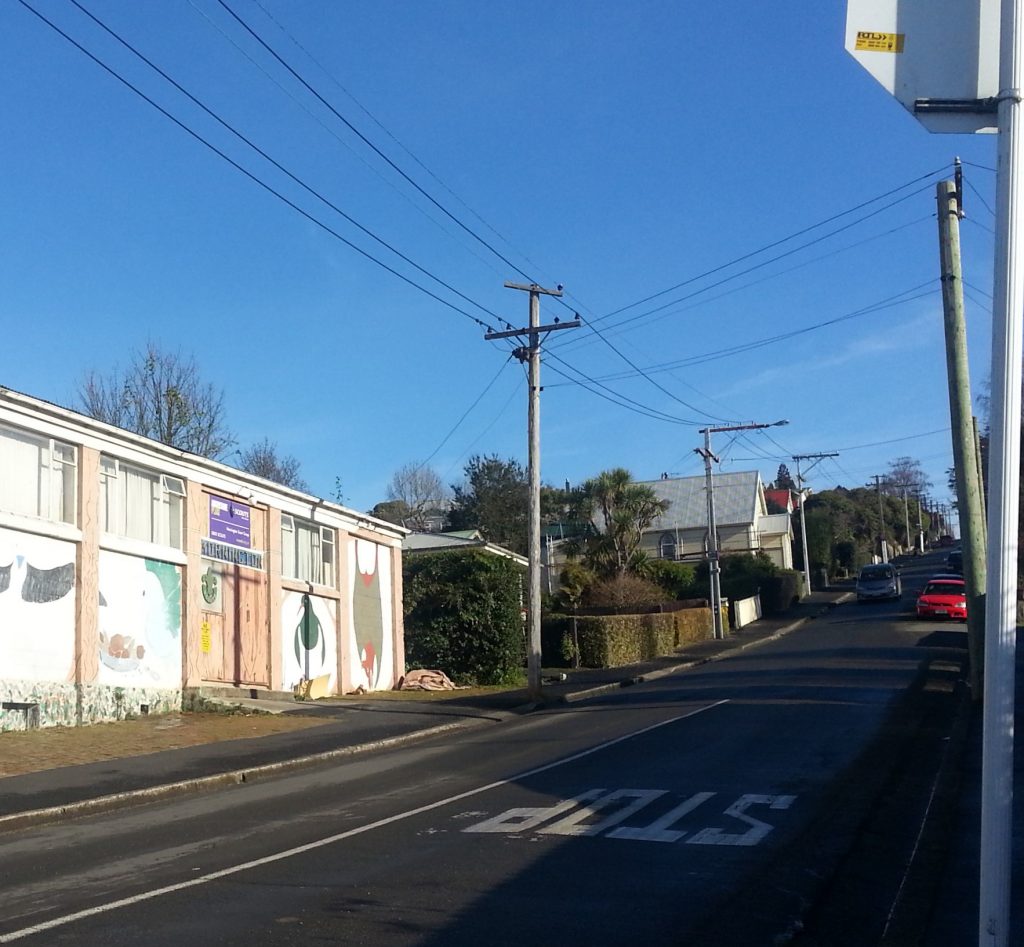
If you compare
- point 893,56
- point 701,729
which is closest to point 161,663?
point 701,729

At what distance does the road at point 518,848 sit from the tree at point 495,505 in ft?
179

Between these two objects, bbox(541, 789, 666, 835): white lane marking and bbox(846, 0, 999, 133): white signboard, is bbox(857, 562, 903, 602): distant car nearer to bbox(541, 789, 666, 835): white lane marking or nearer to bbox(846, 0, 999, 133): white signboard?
bbox(541, 789, 666, 835): white lane marking

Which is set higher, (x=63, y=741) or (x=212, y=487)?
(x=212, y=487)

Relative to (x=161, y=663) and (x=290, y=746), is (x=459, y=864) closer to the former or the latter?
(x=290, y=746)

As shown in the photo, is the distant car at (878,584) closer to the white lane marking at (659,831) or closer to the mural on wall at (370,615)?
the mural on wall at (370,615)

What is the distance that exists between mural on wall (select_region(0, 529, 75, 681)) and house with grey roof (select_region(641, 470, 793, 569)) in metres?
60.1

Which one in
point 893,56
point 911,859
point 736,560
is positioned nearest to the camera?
point 893,56

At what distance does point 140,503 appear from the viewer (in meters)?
20.5

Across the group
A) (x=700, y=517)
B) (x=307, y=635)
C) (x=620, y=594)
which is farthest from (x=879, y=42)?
(x=700, y=517)

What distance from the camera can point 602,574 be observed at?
48.1 meters

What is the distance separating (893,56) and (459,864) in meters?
6.35

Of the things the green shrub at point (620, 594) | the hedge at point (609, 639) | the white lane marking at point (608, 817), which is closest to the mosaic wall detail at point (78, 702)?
the white lane marking at point (608, 817)

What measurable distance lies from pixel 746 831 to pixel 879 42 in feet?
23.5

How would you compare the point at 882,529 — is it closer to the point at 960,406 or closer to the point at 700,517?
the point at 700,517
